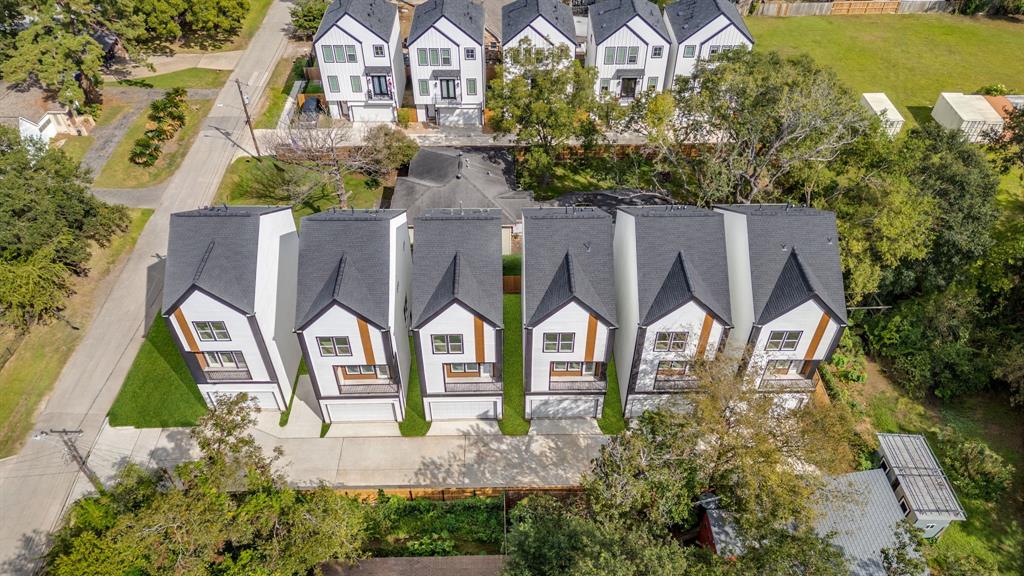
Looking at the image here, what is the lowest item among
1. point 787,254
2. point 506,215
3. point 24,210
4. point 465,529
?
point 465,529

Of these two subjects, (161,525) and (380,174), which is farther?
(380,174)

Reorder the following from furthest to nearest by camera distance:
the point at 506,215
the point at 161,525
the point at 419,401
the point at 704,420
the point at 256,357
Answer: the point at 506,215
the point at 419,401
the point at 256,357
the point at 704,420
the point at 161,525

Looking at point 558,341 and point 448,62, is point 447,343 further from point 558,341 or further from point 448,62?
point 448,62

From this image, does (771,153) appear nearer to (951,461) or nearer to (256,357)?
(951,461)

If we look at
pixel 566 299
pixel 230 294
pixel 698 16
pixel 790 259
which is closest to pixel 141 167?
pixel 230 294

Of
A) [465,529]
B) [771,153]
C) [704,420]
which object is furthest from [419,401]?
[771,153]

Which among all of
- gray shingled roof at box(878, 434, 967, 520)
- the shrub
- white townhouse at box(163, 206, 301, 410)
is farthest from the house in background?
white townhouse at box(163, 206, 301, 410)

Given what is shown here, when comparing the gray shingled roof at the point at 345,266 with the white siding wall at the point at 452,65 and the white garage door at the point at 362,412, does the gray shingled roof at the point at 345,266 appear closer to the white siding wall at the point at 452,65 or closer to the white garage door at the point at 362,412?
the white garage door at the point at 362,412
